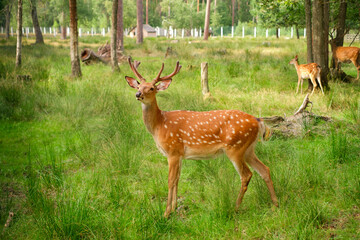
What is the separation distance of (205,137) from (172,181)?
2.02ft

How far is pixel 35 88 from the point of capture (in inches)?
409

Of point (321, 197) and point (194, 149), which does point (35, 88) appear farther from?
point (321, 197)

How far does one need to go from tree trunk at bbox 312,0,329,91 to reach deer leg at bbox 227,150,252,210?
7739mm

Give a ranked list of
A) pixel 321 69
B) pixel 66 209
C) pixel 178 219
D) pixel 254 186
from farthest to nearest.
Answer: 1. pixel 321 69
2. pixel 254 186
3. pixel 178 219
4. pixel 66 209

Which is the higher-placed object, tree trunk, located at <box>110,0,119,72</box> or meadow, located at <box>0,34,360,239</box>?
tree trunk, located at <box>110,0,119,72</box>

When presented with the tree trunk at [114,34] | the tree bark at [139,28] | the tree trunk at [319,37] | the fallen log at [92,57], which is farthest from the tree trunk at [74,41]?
the tree bark at [139,28]

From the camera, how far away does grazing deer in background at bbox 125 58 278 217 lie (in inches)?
164

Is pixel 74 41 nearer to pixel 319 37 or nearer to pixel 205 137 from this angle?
pixel 319 37

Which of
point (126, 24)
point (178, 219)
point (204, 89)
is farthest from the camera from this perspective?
point (126, 24)

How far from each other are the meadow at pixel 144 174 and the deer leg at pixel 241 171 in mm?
124

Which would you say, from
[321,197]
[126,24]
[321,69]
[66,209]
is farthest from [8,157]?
[126,24]

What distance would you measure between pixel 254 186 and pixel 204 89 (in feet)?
18.8

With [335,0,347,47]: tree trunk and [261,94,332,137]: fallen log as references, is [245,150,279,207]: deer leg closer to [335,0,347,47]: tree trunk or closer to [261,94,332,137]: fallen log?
[261,94,332,137]: fallen log

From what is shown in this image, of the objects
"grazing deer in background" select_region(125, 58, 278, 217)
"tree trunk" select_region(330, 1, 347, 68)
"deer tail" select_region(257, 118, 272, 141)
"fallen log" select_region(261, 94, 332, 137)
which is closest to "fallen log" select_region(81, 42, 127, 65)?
"tree trunk" select_region(330, 1, 347, 68)
